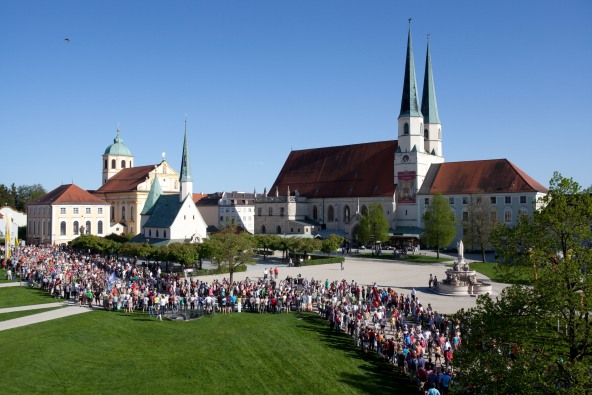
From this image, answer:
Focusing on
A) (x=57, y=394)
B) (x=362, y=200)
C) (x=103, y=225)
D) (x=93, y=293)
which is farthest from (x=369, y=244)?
(x=57, y=394)

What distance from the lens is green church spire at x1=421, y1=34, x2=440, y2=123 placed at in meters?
70.5

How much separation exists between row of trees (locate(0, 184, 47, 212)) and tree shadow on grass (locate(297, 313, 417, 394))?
90383 mm

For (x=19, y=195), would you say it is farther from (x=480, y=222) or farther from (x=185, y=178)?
(x=480, y=222)

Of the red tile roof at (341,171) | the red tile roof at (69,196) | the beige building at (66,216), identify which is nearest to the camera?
the beige building at (66,216)

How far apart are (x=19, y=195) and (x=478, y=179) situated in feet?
336

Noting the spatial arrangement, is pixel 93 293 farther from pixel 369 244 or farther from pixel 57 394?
pixel 369 244

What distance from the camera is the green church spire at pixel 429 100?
2776 inches

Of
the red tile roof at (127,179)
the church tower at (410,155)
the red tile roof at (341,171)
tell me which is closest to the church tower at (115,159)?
the red tile roof at (127,179)

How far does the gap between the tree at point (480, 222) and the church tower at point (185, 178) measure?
30562mm

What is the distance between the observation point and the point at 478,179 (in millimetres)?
62250

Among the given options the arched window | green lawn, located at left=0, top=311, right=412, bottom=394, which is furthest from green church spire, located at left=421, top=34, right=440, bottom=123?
green lawn, located at left=0, top=311, right=412, bottom=394

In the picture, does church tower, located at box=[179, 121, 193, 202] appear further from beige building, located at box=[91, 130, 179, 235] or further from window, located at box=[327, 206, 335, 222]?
window, located at box=[327, 206, 335, 222]

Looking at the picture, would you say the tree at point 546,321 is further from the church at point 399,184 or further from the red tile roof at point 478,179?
the red tile roof at point 478,179

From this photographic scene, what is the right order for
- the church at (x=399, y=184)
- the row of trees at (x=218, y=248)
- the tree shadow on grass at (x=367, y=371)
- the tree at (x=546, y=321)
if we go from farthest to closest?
1. the church at (x=399, y=184)
2. the row of trees at (x=218, y=248)
3. the tree shadow on grass at (x=367, y=371)
4. the tree at (x=546, y=321)
